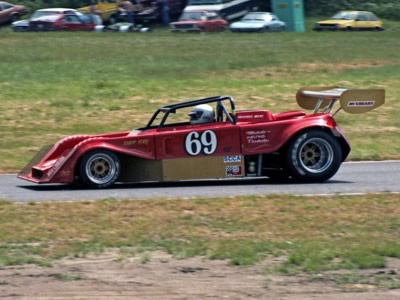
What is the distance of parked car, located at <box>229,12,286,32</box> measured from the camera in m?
45.8

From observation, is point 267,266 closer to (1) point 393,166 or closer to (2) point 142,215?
(2) point 142,215

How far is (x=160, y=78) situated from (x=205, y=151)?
14.5 meters

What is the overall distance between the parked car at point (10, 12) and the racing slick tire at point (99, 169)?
1536 inches

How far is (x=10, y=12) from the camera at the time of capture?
51.2 metres

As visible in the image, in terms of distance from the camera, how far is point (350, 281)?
26.9 feet

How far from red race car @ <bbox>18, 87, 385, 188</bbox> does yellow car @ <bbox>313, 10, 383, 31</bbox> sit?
3437 centimetres

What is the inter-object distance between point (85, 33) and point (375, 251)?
35254 mm

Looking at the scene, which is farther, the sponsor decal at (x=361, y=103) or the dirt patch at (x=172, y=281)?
the sponsor decal at (x=361, y=103)

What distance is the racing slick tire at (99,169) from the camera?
43.6 ft

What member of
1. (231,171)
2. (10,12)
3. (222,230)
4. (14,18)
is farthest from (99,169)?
(14,18)

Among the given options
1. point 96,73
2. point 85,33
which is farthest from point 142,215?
point 85,33

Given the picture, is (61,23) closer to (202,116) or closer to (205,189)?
(202,116)

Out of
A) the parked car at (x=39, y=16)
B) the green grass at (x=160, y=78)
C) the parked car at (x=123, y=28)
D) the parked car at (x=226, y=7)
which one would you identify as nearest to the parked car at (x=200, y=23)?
the parked car at (x=123, y=28)

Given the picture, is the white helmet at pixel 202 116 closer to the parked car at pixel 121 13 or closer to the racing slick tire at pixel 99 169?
the racing slick tire at pixel 99 169
